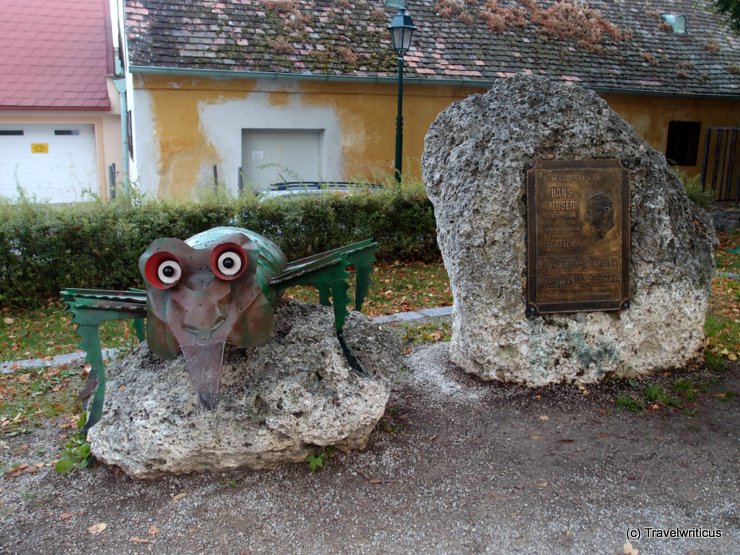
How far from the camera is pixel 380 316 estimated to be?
7340 millimetres

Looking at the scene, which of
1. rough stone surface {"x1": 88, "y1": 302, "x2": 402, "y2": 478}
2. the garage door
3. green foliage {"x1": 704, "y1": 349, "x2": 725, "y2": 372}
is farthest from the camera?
the garage door

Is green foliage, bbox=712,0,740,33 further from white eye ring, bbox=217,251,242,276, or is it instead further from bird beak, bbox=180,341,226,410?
bird beak, bbox=180,341,226,410

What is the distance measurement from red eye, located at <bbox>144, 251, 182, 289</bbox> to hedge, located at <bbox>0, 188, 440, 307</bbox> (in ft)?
17.7

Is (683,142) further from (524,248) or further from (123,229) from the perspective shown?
(524,248)

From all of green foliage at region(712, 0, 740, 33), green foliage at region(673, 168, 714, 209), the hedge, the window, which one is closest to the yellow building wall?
the window

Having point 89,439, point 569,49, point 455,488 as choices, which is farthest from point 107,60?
point 455,488

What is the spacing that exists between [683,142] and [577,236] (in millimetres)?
15569

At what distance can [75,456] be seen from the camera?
405 centimetres

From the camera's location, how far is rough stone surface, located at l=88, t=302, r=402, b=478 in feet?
11.9

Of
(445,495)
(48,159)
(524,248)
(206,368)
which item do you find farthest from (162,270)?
(48,159)

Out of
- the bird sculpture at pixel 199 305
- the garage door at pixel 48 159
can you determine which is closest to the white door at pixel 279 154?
the garage door at pixel 48 159

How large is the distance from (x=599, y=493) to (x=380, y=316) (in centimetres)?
395

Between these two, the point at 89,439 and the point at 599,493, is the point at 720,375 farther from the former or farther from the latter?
the point at 89,439

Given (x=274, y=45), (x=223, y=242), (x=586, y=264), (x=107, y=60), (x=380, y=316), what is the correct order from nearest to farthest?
(x=223, y=242)
(x=586, y=264)
(x=380, y=316)
(x=274, y=45)
(x=107, y=60)
